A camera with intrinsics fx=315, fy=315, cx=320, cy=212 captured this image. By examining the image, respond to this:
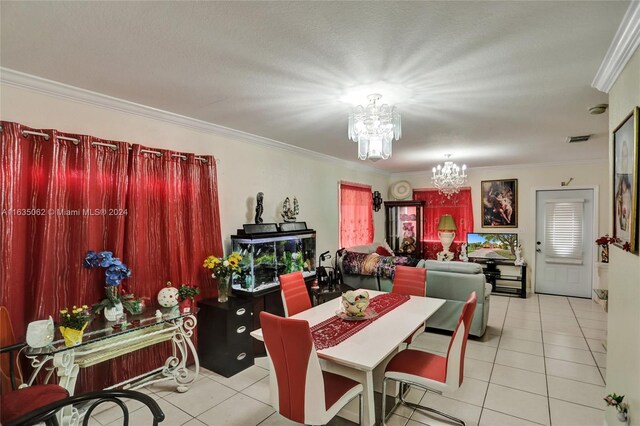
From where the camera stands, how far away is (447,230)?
6.41 meters

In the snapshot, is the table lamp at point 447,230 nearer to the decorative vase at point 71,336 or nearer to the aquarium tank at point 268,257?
the aquarium tank at point 268,257

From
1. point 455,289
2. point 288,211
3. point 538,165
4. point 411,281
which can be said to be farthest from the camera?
point 538,165

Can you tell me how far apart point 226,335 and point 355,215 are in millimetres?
3411

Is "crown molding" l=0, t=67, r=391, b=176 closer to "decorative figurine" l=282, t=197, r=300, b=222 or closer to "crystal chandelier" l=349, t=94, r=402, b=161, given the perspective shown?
"decorative figurine" l=282, t=197, r=300, b=222

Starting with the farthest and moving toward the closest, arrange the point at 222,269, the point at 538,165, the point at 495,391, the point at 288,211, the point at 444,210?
the point at 444,210
the point at 538,165
the point at 288,211
the point at 222,269
the point at 495,391

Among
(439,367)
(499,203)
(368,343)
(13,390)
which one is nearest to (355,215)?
(499,203)

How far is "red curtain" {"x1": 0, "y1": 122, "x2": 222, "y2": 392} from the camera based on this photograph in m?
2.03

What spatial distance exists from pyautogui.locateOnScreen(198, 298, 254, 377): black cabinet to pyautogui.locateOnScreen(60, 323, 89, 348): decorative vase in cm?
114

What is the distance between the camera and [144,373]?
107 inches

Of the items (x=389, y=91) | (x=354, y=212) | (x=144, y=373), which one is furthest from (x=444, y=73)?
(x=354, y=212)

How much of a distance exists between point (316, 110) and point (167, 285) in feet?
6.65

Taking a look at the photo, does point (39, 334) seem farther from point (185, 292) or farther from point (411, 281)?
point (411, 281)

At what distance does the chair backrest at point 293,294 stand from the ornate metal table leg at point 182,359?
838mm

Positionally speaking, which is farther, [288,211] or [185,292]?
[288,211]
